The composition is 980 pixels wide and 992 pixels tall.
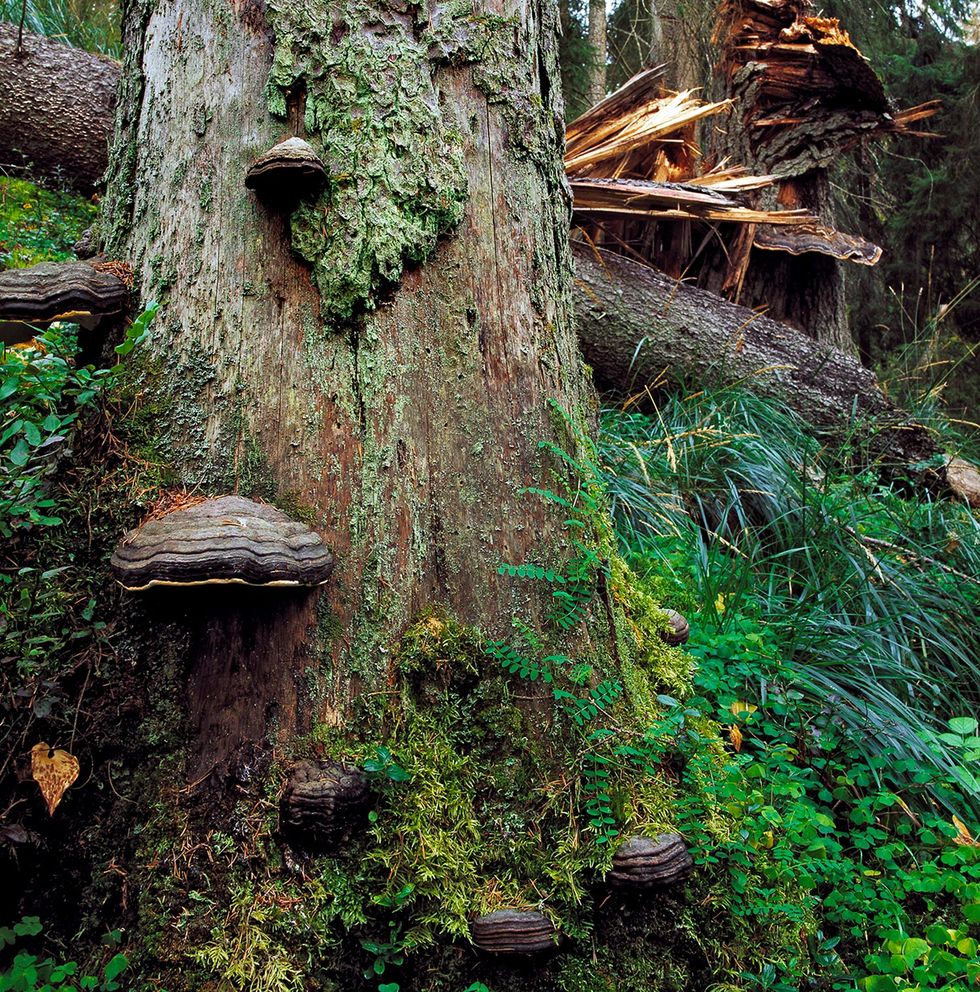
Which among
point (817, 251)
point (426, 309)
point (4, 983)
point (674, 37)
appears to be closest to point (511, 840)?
point (4, 983)

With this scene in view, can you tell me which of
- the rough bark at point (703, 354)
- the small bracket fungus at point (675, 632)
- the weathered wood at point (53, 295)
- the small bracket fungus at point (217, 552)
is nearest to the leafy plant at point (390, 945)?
the small bracket fungus at point (217, 552)

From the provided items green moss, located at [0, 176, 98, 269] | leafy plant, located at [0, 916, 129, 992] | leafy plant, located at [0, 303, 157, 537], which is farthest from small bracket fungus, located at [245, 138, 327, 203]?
green moss, located at [0, 176, 98, 269]

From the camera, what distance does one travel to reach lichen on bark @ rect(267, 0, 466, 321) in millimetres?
2041

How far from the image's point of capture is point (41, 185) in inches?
297

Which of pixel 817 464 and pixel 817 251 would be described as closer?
pixel 817 464

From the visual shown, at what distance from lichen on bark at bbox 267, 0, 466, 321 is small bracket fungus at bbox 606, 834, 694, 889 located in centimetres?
155

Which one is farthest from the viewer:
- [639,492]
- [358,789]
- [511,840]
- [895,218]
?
[895,218]

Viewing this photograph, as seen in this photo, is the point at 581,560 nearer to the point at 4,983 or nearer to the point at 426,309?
the point at 426,309

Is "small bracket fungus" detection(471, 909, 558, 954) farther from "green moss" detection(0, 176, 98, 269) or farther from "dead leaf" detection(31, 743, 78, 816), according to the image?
"green moss" detection(0, 176, 98, 269)

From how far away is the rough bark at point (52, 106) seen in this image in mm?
7082

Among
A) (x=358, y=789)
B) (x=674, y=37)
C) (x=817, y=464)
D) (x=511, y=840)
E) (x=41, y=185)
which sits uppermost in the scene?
(x=674, y=37)

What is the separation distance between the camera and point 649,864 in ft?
5.88

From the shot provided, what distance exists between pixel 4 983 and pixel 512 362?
6.27 feet

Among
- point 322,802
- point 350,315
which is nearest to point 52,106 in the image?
point 350,315
